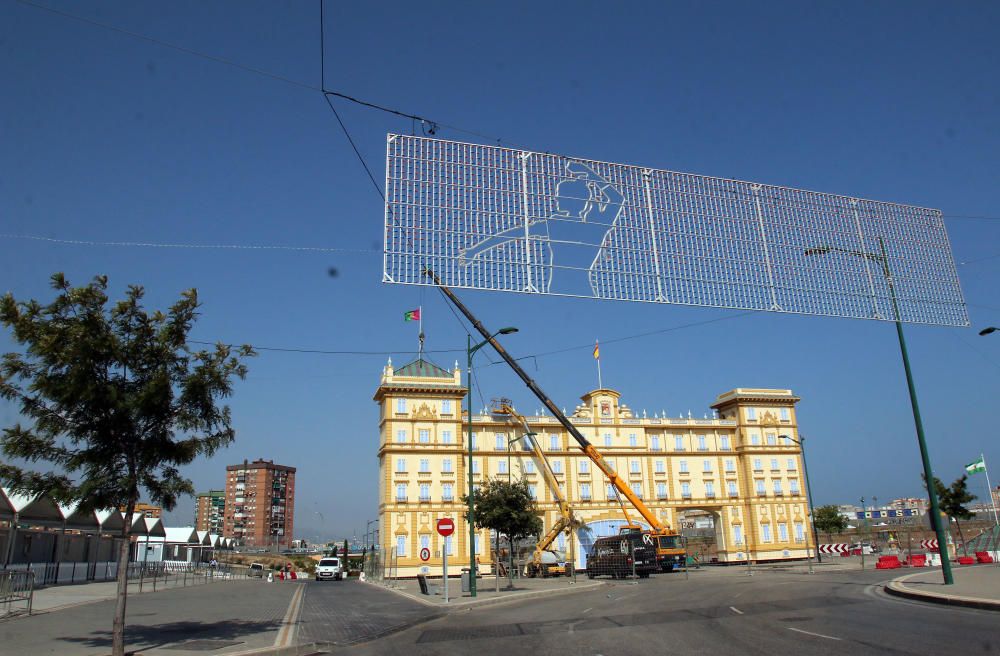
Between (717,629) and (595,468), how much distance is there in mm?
51814

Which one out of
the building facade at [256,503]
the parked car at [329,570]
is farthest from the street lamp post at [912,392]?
the building facade at [256,503]

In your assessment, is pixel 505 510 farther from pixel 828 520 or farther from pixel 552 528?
pixel 828 520

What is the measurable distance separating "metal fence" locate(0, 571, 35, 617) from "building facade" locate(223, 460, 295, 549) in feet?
532

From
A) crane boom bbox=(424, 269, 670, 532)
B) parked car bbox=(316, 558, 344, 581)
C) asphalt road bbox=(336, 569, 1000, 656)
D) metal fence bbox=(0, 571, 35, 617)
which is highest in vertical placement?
crane boom bbox=(424, 269, 670, 532)

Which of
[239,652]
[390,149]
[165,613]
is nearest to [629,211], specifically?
[390,149]

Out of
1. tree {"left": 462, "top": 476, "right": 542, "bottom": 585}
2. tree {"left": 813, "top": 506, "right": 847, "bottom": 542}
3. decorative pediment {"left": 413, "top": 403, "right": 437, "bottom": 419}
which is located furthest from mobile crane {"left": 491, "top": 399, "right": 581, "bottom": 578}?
tree {"left": 813, "top": 506, "right": 847, "bottom": 542}

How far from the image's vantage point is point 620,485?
56062mm

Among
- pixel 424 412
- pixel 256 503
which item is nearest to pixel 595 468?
pixel 424 412

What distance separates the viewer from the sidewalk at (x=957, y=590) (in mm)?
15840

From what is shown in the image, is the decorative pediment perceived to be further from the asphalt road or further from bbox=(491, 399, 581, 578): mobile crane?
the asphalt road

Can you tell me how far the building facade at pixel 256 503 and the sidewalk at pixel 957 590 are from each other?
169m

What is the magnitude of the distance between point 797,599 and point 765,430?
51550mm

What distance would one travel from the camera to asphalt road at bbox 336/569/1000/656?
37.0 feet

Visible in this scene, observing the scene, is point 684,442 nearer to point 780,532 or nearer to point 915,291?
point 780,532
